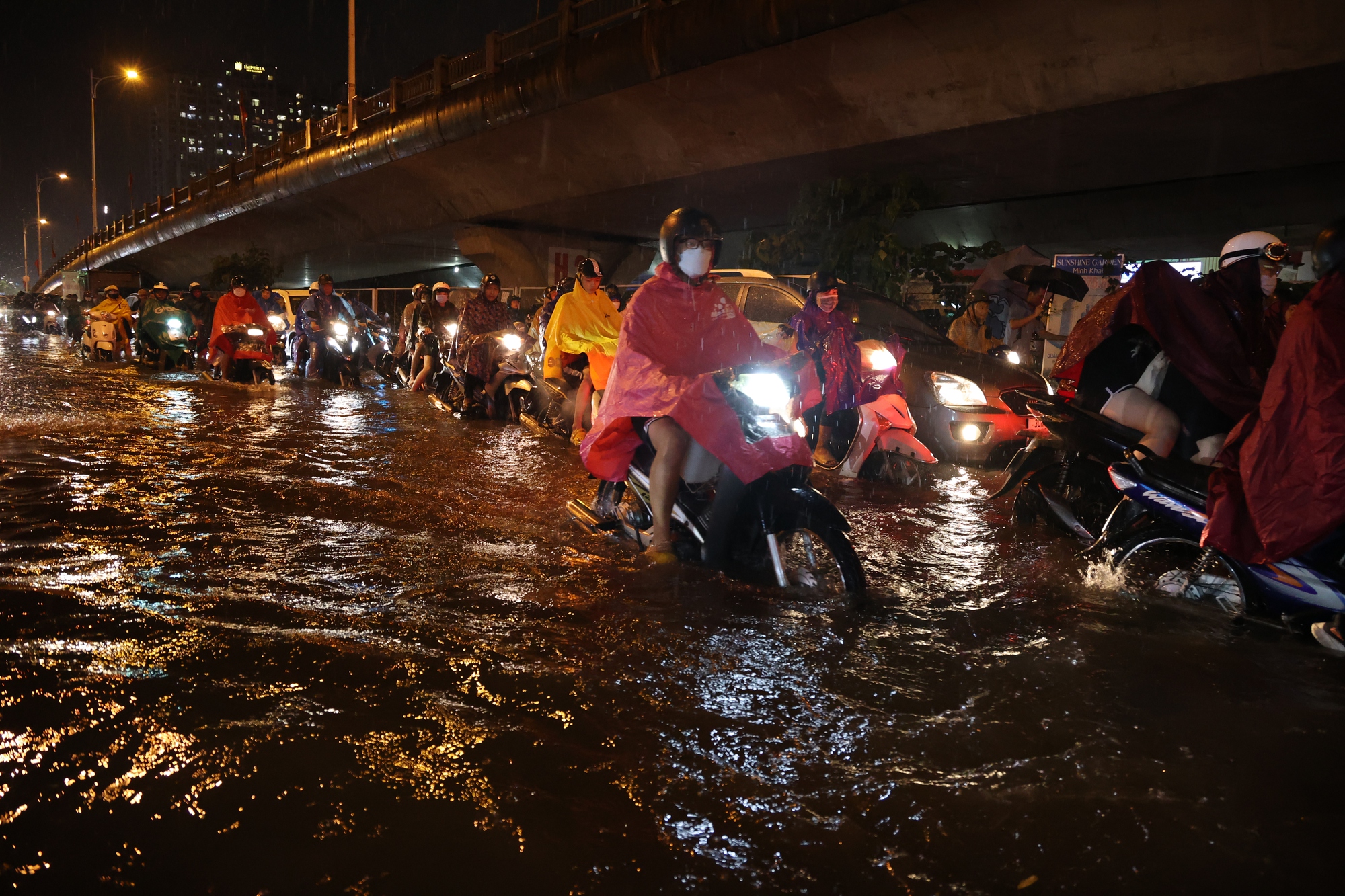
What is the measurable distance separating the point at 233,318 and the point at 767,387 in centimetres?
1184

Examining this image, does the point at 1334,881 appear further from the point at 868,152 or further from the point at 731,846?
the point at 868,152

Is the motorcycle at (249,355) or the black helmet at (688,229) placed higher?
the black helmet at (688,229)

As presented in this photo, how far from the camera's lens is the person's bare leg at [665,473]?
4305 millimetres

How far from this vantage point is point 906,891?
2025 millimetres

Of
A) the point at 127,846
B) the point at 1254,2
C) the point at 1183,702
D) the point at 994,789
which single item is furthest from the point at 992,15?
the point at 127,846

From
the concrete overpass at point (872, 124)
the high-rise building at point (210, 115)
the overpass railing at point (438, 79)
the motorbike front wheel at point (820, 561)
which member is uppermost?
the high-rise building at point (210, 115)

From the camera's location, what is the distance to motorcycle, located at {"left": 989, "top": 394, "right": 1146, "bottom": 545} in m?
4.65

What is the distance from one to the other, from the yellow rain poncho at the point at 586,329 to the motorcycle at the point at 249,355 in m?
8.15

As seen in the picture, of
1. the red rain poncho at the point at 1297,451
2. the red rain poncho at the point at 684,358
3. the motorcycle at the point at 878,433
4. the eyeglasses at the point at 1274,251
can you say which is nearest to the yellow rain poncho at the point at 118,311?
the motorcycle at the point at 878,433

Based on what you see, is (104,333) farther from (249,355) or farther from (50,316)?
(50,316)

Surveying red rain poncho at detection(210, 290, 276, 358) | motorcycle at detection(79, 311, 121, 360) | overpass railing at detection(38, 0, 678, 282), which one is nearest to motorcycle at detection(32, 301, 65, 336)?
overpass railing at detection(38, 0, 678, 282)

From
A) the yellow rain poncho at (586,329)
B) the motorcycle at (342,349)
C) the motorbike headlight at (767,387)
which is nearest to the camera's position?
the motorbike headlight at (767,387)

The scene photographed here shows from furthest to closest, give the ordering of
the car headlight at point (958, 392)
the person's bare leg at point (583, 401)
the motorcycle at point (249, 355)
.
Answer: the motorcycle at point (249, 355) → the car headlight at point (958, 392) → the person's bare leg at point (583, 401)

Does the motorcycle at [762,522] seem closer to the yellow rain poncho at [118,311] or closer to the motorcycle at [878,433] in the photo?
the motorcycle at [878,433]
